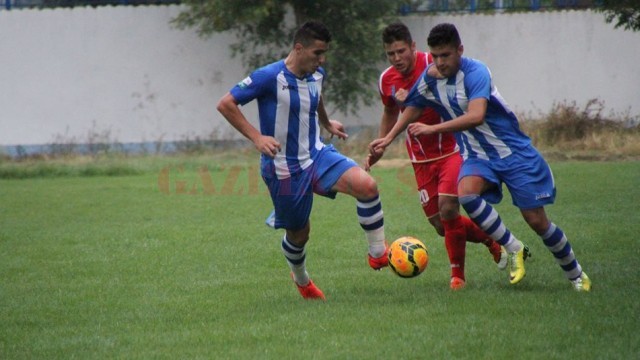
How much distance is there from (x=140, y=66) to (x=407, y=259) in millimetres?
17419

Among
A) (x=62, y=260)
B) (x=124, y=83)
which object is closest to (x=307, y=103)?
(x=62, y=260)

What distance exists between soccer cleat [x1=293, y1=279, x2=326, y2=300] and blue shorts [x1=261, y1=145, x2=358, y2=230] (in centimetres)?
55

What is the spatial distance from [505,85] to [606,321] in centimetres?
1804

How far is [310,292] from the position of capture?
24.9 feet

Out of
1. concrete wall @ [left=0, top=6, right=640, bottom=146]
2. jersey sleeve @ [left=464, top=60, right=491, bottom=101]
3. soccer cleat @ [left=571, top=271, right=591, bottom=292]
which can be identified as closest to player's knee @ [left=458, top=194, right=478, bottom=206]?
jersey sleeve @ [left=464, top=60, right=491, bottom=101]

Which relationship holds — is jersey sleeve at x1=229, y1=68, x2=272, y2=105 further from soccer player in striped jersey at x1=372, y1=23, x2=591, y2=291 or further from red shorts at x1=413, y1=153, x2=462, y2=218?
red shorts at x1=413, y1=153, x2=462, y2=218

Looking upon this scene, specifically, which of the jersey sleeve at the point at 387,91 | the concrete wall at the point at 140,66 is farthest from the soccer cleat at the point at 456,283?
the concrete wall at the point at 140,66

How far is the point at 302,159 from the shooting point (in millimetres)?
7340

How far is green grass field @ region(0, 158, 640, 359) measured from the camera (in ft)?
19.0

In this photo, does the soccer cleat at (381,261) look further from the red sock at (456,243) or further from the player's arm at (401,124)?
the player's arm at (401,124)

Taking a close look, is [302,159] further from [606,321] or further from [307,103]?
[606,321]

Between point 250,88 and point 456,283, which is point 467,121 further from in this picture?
point 250,88

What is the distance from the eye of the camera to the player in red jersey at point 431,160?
7.82 m

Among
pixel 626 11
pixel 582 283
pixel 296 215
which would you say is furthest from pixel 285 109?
pixel 626 11
